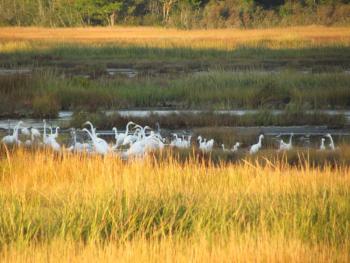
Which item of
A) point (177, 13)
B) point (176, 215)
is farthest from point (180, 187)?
point (177, 13)

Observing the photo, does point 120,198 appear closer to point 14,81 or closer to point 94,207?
point 94,207

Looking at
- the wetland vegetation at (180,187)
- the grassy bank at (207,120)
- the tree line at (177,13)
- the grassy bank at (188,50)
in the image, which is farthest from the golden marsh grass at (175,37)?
the grassy bank at (207,120)

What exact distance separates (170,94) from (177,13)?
1476 inches

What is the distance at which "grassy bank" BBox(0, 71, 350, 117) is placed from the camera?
23266mm

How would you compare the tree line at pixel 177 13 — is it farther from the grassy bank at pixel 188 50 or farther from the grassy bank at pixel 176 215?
the grassy bank at pixel 176 215

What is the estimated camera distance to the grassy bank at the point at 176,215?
7492 mm

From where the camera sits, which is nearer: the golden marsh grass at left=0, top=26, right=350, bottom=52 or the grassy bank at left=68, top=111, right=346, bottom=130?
the grassy bank at left=68, top=111, right=346, bottom=130

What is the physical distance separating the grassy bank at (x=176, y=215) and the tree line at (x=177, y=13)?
4715 centimetres

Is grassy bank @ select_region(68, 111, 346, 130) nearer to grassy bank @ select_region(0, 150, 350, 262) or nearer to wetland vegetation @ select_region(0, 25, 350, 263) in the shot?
wetland vegetation @ select_region(0, 25, 350, 263)

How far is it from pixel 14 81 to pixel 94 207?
16.7 meters

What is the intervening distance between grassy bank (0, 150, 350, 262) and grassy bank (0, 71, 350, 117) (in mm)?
12302

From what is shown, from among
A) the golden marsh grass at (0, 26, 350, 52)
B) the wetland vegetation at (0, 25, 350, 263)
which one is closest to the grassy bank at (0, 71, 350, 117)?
the wetland vegetation at (0, 25, 350, 263)

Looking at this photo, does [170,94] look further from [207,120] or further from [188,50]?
[188,50]

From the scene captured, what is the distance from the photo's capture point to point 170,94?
81.3 ft
